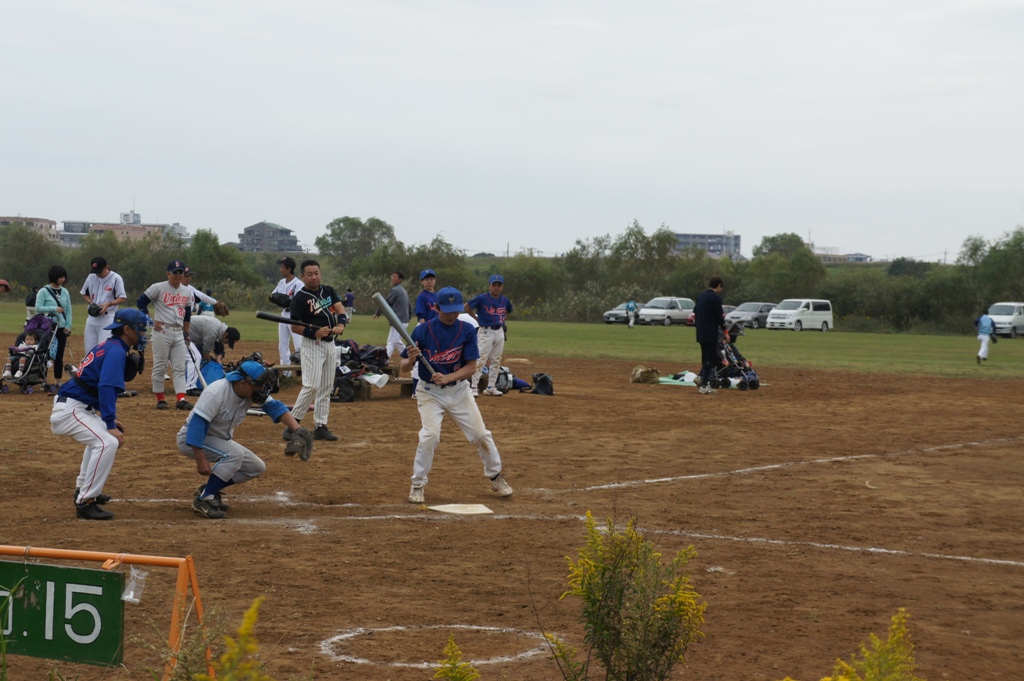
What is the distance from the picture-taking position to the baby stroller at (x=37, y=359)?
56.6 feet

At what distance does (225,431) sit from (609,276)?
7415 centimetres

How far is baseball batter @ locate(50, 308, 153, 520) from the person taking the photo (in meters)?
8.41

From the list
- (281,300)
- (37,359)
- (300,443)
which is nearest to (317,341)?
(281,300)

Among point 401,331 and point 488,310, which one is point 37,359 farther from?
point 401,331

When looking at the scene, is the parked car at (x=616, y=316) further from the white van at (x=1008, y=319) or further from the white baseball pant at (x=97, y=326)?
the white baseball pant at (x=97, y=326)

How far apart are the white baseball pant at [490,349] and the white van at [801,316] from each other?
3996 cm

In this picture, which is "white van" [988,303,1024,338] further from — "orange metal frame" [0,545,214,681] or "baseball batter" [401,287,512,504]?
"orange metal frame" [0,545,214,681]

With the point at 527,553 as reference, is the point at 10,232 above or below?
above

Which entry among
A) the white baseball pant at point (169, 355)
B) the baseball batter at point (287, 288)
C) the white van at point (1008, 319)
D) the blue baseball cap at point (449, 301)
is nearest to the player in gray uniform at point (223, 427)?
the blue baseball cap at point (449, 301)

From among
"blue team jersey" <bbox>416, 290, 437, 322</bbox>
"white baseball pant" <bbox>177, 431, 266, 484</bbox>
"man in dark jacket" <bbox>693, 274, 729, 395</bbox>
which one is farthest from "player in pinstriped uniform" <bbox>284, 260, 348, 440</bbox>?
"man in dark jacket" <bbox>693, 274, 729, 395</bbox>

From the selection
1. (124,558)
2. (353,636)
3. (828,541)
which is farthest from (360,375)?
(124,558)

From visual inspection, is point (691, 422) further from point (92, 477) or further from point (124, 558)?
point (124, 558)

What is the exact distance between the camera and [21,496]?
9578 millimetres

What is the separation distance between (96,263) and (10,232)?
69610 millimetres
